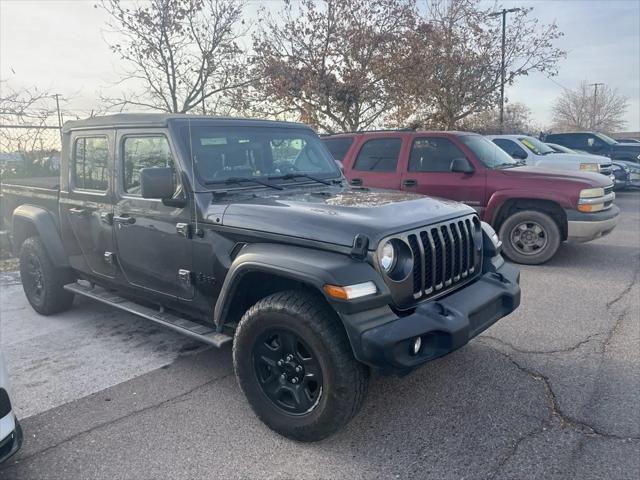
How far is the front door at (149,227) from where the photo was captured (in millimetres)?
3680

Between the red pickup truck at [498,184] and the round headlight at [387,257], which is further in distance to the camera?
the red pickup truck at [498,184]

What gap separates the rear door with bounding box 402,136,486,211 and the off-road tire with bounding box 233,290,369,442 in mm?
4879

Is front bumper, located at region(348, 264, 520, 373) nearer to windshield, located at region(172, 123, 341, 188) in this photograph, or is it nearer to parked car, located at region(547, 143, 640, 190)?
windshield, located at region(172, 123, 341, 188)

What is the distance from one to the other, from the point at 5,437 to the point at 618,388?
3.73 m

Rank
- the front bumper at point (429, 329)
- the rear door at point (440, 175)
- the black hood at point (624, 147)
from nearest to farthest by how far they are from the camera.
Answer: the front bumper at point (429, 329), the rear door at point (440, 175), the black hood at point (624, 147)

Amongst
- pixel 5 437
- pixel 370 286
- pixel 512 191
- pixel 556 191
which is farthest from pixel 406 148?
pixel 5 437

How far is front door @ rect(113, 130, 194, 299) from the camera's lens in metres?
3.68

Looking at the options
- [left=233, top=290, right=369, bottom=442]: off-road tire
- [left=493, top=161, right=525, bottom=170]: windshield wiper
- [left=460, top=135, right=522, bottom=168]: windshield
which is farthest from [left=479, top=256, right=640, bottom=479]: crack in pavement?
[left=460, top=135, right=522, bottom=168]: windshield

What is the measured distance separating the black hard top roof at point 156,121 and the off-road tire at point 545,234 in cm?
378

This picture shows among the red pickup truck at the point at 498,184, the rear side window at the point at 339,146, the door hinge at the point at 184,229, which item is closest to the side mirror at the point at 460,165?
the red pickup truck at the point at 498,184

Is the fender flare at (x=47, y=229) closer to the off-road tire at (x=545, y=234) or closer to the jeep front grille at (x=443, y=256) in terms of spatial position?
the jeep front grille at (x=443, y=256)

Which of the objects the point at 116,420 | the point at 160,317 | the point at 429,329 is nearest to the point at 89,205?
the point at 160,317

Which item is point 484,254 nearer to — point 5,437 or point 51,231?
point 5,437

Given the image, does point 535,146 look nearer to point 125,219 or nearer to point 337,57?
point 337,57
